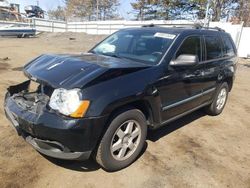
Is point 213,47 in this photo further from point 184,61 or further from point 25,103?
point 25,103

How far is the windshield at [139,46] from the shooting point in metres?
3.91

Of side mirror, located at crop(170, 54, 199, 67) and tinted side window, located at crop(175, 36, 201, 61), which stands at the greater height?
tinted side window, located at crop(175, 36, 201, 61)

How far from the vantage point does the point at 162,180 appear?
3256 millimetres

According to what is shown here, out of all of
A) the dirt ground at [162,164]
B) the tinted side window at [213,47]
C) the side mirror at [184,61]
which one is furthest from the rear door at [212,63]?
the side mirror at [184,61]

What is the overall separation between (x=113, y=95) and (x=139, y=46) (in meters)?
1.52

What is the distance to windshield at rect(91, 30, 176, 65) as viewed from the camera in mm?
3908

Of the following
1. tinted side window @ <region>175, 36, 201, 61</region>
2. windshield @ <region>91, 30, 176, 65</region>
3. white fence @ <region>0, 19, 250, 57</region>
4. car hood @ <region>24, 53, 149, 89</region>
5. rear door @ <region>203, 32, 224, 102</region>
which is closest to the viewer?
car hood @ <region>24, 53, 149, 89</region>

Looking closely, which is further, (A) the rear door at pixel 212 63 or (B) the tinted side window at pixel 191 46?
(A) the rear door at pixel 212 63

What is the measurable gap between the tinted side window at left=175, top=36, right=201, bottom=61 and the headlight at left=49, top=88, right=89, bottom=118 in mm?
1799

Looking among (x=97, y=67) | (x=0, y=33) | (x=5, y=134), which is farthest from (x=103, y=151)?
(x=0, y=33)

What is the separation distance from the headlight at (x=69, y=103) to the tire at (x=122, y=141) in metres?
0.45

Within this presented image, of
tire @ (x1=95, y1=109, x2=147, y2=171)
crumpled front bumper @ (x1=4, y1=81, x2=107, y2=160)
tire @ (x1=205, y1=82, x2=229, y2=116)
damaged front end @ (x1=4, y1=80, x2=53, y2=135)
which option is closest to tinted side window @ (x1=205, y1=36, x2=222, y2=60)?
tire @ (x1=205, y1=82, x2=229, y2=116)

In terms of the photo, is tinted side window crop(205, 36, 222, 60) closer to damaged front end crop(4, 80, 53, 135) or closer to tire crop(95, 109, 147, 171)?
tire crop(95, 109, 147, 171)

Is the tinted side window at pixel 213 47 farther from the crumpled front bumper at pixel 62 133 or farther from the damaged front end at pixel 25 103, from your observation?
the damaged front end at pixel 25 103
